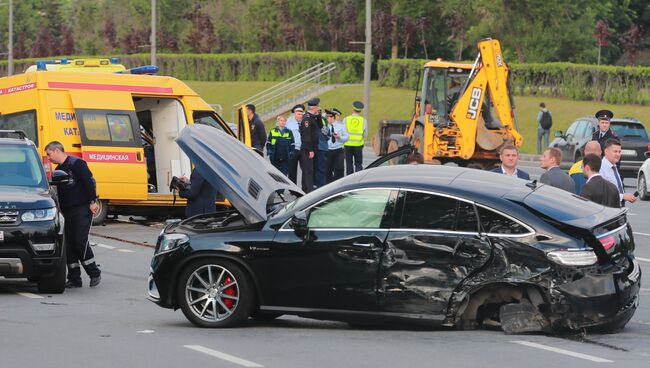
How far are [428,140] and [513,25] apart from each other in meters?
30.7

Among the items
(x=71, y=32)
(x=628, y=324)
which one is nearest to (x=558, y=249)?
(x=628, y=324)

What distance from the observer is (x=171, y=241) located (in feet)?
38.4

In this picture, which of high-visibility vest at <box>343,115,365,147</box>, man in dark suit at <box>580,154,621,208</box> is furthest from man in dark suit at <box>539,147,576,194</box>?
high-visibility vest at <box>343,115,365,147</box>

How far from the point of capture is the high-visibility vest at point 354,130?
27469 millimetres

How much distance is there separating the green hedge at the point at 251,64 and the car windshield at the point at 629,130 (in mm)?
32016

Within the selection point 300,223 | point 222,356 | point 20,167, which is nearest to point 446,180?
point 300,223

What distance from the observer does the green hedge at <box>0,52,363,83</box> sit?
65.1m

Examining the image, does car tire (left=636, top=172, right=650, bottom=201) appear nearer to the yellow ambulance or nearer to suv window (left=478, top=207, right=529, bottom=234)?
the yellow ambulance

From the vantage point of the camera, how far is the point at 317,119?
2575cm

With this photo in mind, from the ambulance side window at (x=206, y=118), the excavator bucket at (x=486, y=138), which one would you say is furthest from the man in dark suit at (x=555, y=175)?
the excavator bucket at (x=486, y=138)

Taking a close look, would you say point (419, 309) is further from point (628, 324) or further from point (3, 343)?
point (3, 343)

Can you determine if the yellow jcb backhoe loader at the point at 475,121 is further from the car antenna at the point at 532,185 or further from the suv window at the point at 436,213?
the suv window at the point at 436,213

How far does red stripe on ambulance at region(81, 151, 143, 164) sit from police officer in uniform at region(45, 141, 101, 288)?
20.2ft

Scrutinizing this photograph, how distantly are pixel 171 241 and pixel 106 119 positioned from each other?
9.71 meters
